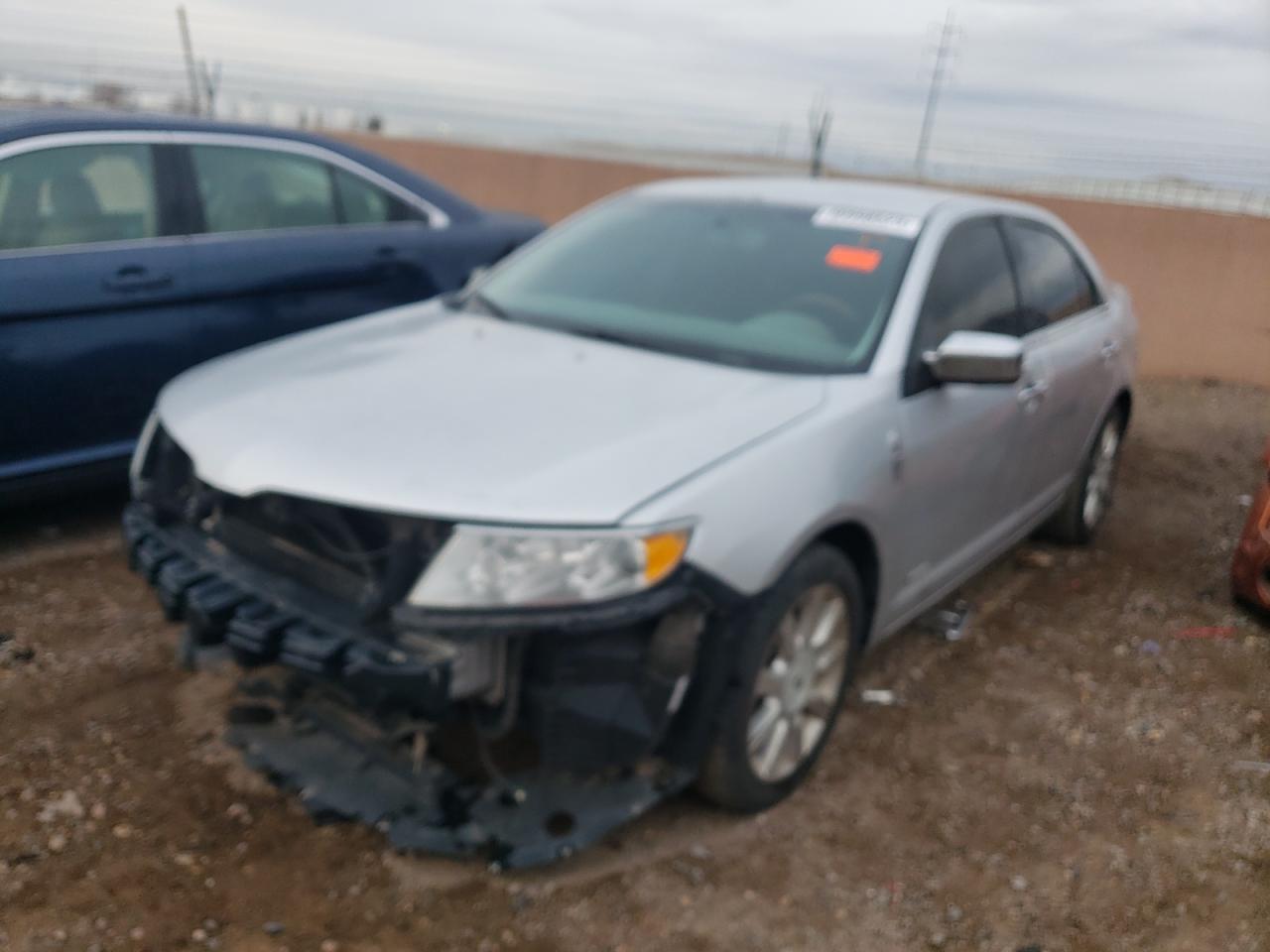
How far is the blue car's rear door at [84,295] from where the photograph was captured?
153 inches

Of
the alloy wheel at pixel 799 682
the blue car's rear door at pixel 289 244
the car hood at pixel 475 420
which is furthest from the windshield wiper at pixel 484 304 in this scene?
the alloy wheel at pixel 799 682

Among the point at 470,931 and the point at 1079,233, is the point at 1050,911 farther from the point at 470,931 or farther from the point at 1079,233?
the point at 1079,233

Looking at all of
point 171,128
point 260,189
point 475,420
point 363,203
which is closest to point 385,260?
point 363,203

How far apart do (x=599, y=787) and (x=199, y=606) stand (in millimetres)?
1011

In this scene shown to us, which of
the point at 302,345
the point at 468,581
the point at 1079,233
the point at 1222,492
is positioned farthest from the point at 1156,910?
the point at 1079,233

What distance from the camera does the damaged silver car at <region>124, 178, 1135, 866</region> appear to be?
234 cm

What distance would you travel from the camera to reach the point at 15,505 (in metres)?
4.02

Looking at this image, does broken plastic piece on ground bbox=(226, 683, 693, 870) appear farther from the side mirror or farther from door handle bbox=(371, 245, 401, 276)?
door handle bbox=(371, 245, 401, 276)

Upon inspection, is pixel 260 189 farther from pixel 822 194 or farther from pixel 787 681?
pixel 787 681

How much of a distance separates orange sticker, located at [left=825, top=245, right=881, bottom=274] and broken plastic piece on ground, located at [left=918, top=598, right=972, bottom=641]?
5.09ft

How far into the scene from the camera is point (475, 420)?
2672 mm

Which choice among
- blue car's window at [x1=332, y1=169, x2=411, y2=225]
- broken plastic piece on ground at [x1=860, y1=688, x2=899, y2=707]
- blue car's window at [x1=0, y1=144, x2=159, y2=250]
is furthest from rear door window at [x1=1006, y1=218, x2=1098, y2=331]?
blue car's window at [x1=0, y1=144, x2=159, y2=250]

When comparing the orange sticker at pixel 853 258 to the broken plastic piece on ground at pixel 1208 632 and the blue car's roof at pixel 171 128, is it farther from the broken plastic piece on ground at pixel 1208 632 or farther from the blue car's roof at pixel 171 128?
the blue car's roof at pixel 171 128

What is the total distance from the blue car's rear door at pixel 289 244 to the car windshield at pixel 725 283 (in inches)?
47.3
